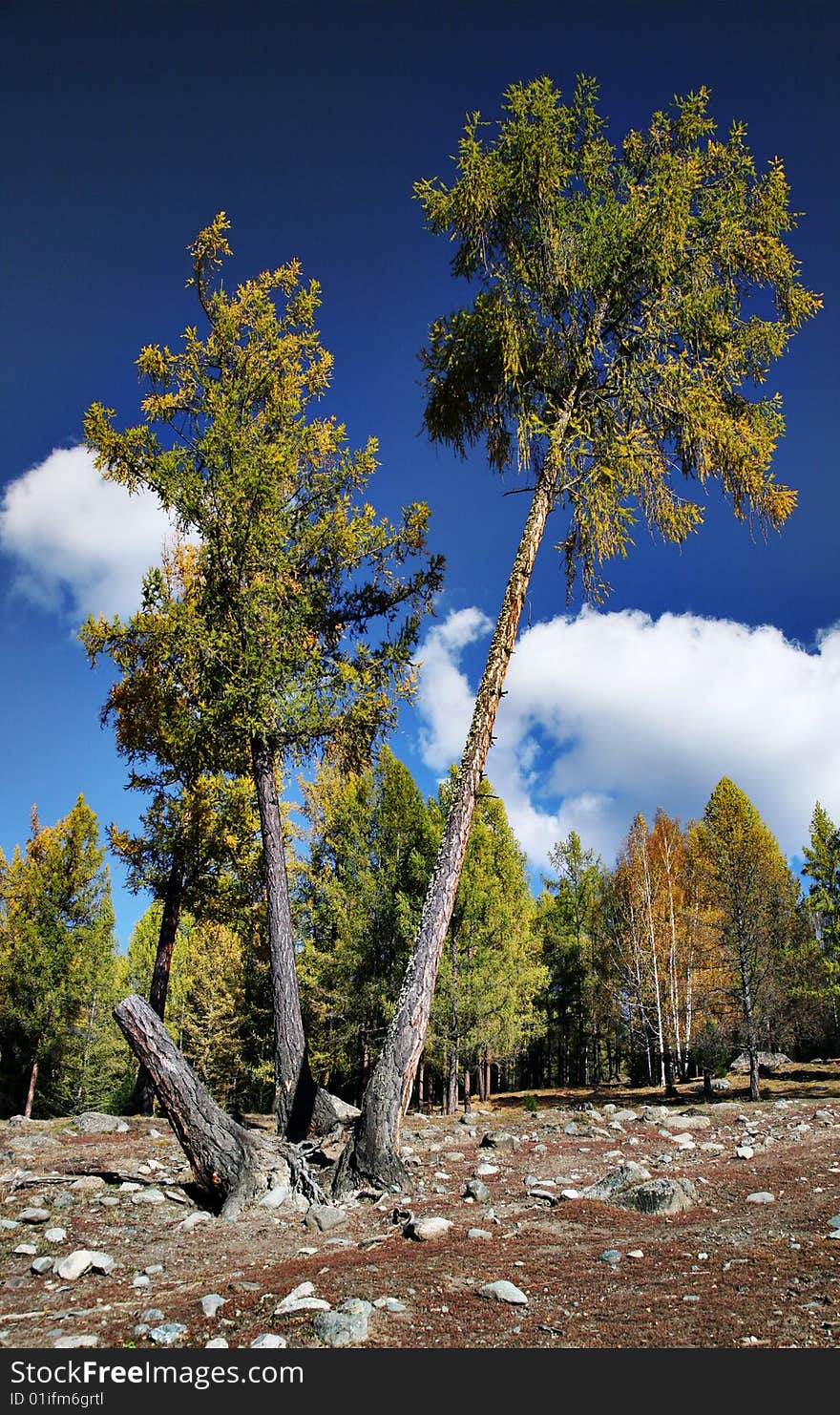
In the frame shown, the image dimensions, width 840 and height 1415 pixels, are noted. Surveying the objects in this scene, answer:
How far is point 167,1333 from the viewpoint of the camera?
365 centimetres

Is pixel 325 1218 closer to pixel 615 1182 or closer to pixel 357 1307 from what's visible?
pixel 615 1182

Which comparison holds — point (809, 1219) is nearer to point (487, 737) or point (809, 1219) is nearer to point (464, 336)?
point (487, 737)

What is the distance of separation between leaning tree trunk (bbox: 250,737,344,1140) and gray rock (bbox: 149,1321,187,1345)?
4880 millimetres

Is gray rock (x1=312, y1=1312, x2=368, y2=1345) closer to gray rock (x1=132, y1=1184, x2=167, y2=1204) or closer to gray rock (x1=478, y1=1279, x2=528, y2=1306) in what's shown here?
gray rock (x1=478, y1=1279, x2=528, y2=1306)

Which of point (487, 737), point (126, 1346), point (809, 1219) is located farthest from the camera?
point (487, 737)

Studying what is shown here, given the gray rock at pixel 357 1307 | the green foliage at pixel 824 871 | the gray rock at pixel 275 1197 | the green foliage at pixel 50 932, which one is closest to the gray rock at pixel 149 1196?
the gray rock at pixel 275 1197

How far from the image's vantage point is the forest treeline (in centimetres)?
2003

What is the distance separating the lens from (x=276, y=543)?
9891mm

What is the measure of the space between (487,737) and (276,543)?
161 inches

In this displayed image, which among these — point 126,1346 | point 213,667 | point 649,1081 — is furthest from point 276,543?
point 649,1081

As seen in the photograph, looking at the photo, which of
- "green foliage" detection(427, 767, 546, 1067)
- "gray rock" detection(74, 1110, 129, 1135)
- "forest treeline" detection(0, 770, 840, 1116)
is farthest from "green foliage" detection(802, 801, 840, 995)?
"gray rock" detection(74, 1110, 129, 1135)

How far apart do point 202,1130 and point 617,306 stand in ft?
35.7

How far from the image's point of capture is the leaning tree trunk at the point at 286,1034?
28.2 ft

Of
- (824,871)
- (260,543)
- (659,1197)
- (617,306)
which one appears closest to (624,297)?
(617,306)
